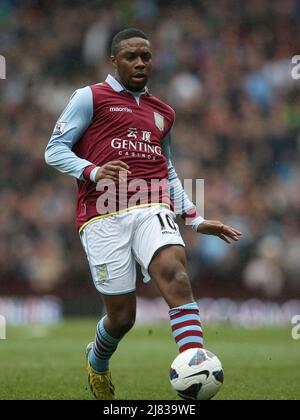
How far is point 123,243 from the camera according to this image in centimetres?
668

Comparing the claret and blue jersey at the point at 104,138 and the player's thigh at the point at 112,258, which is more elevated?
the claret and blue jersey at the point at 104,138

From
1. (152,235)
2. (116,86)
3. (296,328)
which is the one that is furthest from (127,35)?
(296,328)

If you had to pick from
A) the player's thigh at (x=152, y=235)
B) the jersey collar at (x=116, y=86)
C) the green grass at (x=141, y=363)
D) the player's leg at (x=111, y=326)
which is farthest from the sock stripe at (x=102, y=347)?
the jersey collar at (x=116, y=86)

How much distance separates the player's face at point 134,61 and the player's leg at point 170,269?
37.4 inches

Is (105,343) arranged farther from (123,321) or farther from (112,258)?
(112,258)

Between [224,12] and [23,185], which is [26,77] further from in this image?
[224,12]

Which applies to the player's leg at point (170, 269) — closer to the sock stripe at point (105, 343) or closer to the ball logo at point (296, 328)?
the sock stripe at point (105, 343)

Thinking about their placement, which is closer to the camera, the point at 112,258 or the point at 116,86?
the point at 112,258

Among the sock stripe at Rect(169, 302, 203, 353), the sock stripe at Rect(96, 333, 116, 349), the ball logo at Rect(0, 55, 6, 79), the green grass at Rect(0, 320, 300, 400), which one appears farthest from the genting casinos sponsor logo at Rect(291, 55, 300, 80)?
the sock stripe at Rect(169, 302, 203, 353)

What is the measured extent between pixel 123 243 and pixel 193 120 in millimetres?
12749

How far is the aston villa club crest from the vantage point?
7117 millimetres

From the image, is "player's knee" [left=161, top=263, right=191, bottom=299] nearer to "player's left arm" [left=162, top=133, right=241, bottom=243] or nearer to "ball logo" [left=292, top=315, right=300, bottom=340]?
"player's left arm" [left=162, top=133, right=241, bottom=243]

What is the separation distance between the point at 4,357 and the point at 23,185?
849cm

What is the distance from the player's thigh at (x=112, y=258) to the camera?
667cm
